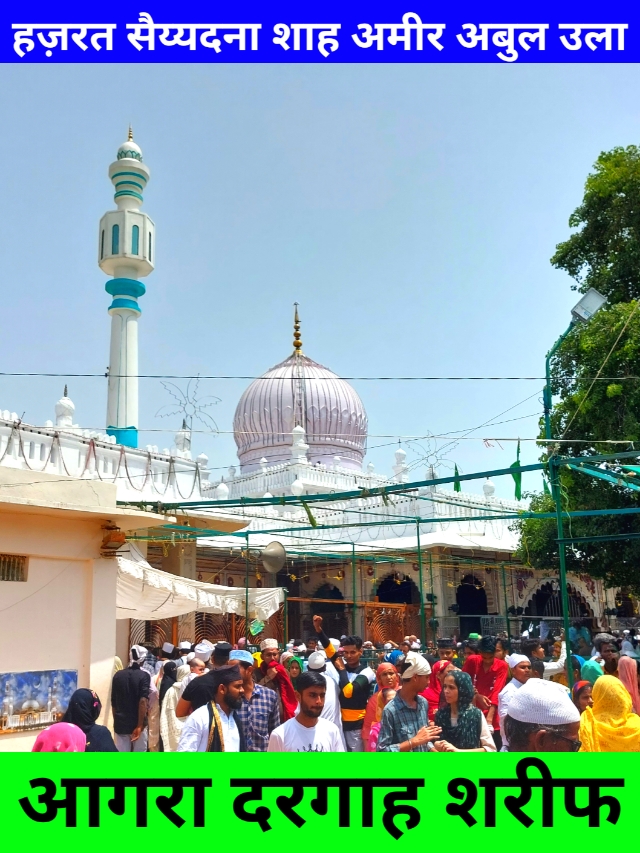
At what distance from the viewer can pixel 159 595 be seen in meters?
12.6

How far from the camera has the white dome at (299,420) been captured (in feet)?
98.2

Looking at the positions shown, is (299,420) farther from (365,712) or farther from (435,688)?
(365,712)

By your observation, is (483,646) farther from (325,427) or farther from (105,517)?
(325,427)

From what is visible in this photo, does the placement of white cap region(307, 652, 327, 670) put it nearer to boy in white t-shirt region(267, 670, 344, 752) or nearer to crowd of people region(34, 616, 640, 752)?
crowd of people region(34, 616, 640, 752)

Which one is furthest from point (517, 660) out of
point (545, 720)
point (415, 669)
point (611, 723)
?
point (545, 720)

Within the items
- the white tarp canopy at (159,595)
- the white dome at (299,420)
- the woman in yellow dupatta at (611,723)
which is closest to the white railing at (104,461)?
the white tarp canopy at (159,595)

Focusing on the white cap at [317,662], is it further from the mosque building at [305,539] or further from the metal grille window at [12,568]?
the mosque building at [305,539]

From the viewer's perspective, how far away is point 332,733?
182 inches

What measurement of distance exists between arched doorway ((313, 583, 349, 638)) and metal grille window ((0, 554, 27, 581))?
1517cm

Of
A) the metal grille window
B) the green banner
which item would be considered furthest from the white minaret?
the green banner

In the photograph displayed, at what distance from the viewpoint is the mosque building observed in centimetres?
1733

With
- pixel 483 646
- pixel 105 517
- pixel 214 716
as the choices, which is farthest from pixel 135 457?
pixel 214 716

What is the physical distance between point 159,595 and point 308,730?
27.9 ft
